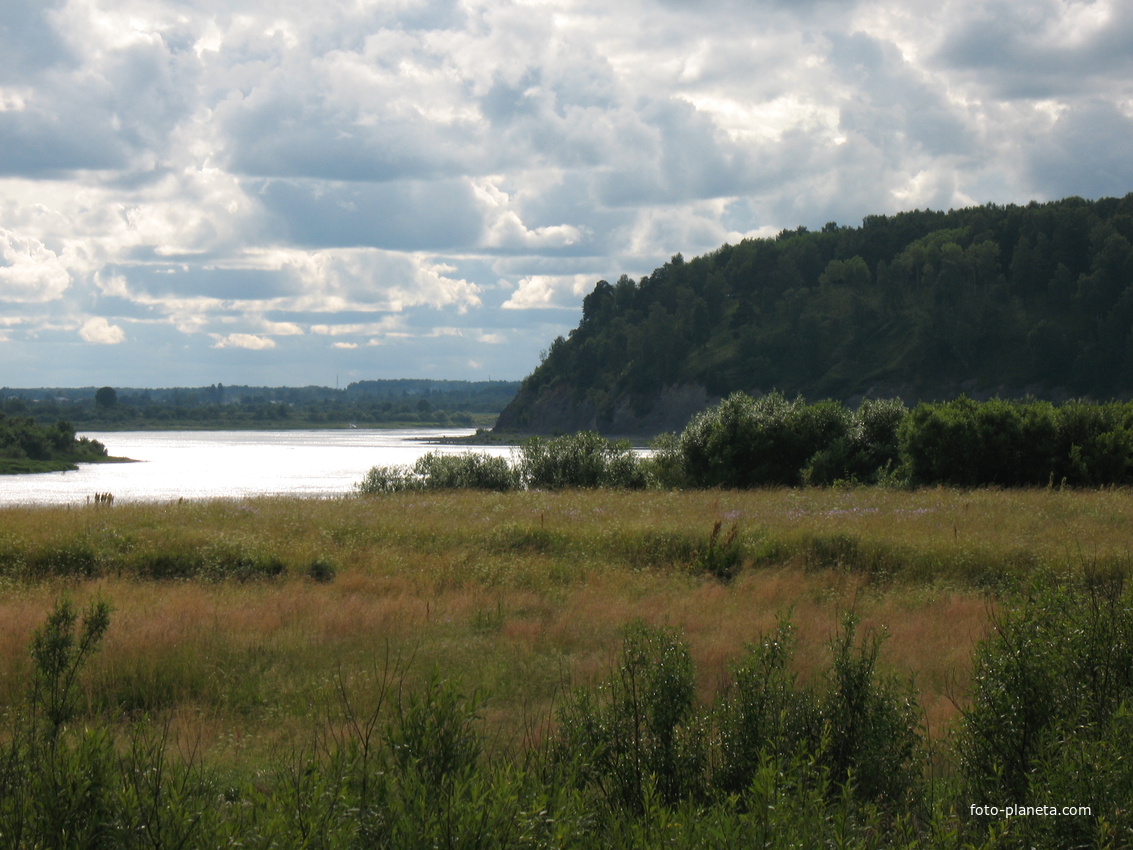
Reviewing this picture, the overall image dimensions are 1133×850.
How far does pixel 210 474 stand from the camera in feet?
277

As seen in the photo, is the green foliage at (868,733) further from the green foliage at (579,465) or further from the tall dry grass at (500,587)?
the green foliage at (579,465)

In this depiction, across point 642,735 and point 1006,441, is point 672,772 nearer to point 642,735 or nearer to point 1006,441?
point 642,735

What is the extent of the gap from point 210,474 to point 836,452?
6299cm

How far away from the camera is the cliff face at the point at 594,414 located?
152 m

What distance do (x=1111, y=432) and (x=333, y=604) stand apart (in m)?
28.9

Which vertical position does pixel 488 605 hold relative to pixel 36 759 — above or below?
below

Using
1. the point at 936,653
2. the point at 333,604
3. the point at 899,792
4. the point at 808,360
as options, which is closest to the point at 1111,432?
the point at 936,653

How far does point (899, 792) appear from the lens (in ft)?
21.6

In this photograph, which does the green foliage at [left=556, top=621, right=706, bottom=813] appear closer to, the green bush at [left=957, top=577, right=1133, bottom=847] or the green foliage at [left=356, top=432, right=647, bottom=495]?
the green bush at [left=957, top=577, right=1133, bottom=847]

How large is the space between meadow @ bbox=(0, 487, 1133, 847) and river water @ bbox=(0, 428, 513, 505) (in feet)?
54.2

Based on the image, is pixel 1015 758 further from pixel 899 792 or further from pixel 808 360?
pixel 808 360

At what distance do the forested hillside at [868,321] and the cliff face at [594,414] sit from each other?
32 cm

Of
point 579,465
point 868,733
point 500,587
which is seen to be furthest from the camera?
point 579,465

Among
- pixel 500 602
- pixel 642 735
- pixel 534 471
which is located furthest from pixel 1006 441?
pixel 642 735
